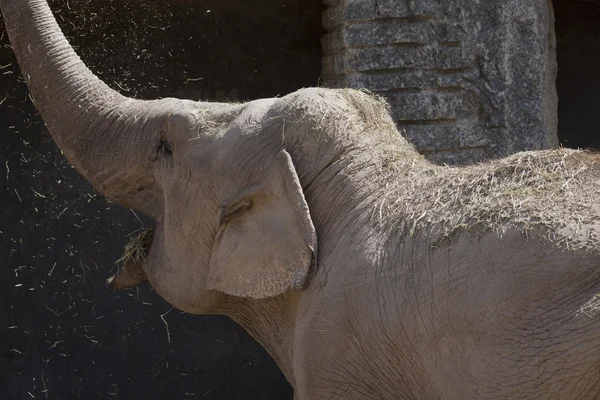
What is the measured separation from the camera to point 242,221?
4273 mm

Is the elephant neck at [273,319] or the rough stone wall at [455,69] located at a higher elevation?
the rough stone wall at [455,69]

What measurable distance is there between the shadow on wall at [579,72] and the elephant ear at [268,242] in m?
4.28

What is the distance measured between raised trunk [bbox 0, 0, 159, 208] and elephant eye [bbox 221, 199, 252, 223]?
46cm

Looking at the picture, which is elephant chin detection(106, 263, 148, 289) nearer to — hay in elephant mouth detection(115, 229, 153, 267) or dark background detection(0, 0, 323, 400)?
hay in elephant mouth detection(115, 229, 153, 267)

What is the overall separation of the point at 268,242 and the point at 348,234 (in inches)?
11.5

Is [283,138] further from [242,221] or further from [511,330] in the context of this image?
[511,330]

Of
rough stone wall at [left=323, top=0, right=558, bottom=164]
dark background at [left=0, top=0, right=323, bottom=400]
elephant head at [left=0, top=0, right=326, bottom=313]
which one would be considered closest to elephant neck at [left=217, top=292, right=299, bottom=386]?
elephant head at [left=0, top=0, right=326, bottom=313]

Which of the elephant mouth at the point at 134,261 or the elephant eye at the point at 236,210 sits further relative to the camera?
the elephant mouth at the point at 134,261

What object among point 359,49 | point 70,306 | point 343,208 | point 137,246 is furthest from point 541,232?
point 70,306

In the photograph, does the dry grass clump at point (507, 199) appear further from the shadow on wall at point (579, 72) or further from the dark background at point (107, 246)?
the shadow on wall at point (579, 72)

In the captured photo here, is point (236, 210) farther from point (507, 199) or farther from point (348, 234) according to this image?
point (507, 199)

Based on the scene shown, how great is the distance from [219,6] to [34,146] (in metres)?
1.44

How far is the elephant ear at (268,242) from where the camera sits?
407cm

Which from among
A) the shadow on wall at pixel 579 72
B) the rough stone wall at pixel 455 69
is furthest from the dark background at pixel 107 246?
the shadow on wall at pixel 579 72
